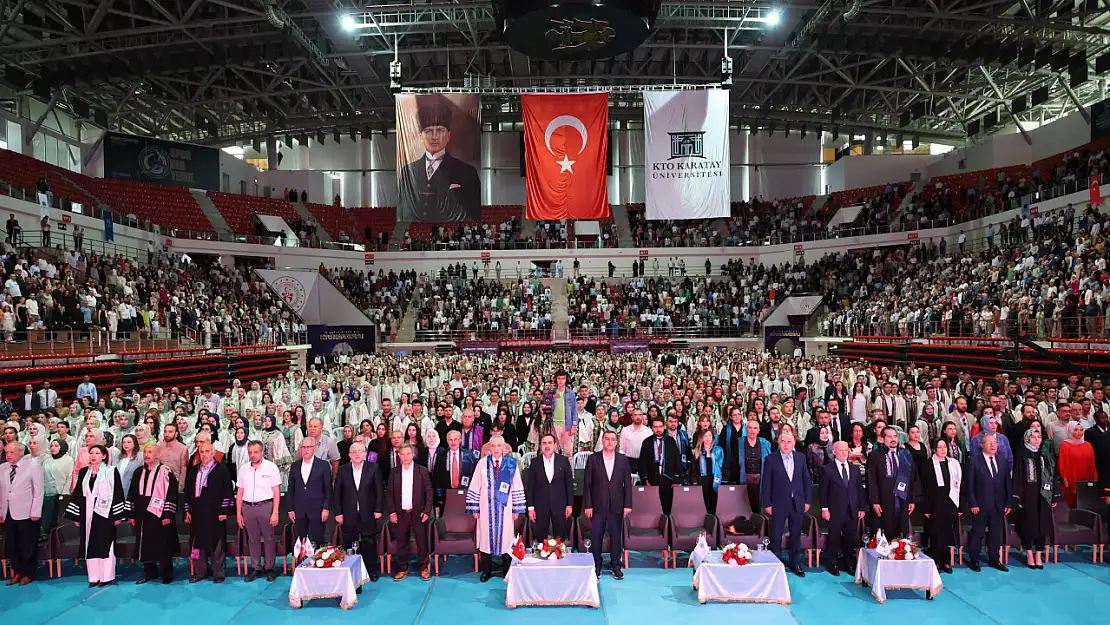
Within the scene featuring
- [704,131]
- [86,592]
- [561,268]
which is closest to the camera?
[86,592]

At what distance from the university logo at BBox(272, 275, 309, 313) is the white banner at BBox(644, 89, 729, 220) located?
21692mm

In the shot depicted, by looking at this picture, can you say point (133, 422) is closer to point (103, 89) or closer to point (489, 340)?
point (489, 340)

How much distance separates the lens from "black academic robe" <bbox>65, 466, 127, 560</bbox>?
→ 7504mm

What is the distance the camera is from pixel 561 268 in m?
40.3

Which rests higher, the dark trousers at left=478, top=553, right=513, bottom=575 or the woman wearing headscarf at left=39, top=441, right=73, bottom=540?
the woman wearing headscarf at left=39, top=441, right=73, bottom=540

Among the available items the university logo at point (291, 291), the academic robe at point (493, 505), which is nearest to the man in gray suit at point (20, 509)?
the academic robe at point (493, 505)

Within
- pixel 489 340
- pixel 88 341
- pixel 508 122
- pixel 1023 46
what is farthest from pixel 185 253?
pixel 1023 46

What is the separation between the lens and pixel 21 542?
763 centimetres

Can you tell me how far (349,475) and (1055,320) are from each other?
17.3 metres

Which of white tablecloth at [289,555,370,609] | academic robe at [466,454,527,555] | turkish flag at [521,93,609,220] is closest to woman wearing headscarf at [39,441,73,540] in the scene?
white tablecloth at [289,555,370,609]

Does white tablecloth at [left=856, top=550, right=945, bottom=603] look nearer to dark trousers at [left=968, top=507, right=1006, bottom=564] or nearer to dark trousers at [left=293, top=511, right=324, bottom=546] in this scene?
dark trousers at [left=968, top=507, right=1006, bottom=564]

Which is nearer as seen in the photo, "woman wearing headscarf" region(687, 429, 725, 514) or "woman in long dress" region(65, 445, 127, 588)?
"woman in long dress" region(65, 445, 127, 588)

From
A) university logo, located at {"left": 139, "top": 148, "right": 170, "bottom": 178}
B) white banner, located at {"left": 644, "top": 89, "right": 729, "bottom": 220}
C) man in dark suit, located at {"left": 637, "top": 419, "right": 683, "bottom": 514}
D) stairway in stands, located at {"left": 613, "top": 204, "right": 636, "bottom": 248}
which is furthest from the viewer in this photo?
stairway in stands, located at {"left": 613, "top": 204, "right": 636, "bottom": 248}

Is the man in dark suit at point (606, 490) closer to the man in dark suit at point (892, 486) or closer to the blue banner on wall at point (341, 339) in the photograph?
the man in dark suit at point (892, 486)
